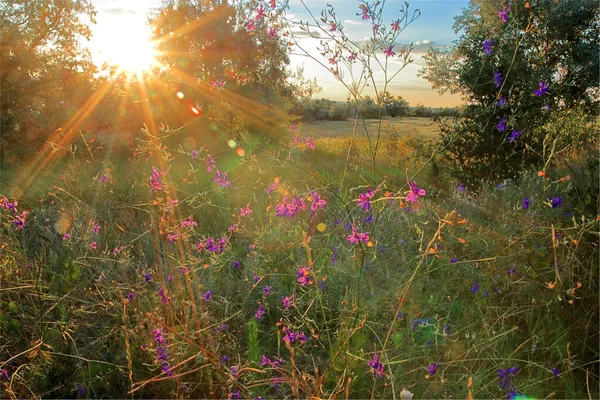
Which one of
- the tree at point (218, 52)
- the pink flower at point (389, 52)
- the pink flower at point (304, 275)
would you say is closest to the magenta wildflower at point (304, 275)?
the pink flower at point (304, 275)

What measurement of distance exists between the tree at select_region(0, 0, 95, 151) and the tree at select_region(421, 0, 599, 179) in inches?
341

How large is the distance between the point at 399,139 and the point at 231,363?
10420 mm

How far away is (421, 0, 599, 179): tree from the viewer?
10.0ft

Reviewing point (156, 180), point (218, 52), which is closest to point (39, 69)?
point (218, 52)

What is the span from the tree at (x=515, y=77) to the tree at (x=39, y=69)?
28.4 ft

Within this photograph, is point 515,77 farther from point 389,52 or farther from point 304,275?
point 304,275

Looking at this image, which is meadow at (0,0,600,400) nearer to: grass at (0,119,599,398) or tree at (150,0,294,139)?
grass at (0,119,599,398)

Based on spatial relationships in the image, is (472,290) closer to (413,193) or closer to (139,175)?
(413,193)

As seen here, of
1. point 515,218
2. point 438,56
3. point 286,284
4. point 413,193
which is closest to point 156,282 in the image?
point 286,284

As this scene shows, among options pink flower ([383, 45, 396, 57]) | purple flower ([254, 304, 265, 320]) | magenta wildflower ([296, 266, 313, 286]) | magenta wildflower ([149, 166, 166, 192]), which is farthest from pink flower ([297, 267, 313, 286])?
pink flower ([383, 45, 396, 57])

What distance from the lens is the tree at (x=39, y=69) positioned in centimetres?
877

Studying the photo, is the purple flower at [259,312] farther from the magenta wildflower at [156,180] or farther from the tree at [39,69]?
the tree at [39,69]

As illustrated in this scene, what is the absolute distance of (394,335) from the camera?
1.99 m

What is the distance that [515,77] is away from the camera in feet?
21.7
